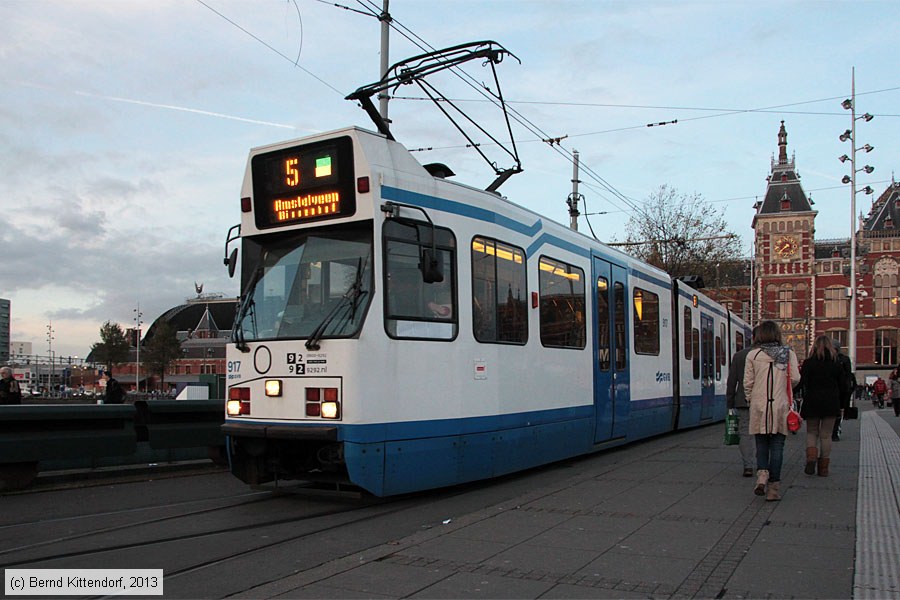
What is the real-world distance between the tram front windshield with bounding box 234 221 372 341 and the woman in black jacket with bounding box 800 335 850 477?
578cm

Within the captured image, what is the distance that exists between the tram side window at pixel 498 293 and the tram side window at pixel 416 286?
0.45m

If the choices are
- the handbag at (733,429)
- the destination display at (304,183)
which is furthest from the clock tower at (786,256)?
the destination display at (304,183)

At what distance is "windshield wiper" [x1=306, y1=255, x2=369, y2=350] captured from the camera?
751 cm

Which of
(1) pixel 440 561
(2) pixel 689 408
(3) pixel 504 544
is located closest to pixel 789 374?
(3) pixel 504 544

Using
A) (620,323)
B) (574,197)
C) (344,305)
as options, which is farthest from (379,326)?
(574,197)

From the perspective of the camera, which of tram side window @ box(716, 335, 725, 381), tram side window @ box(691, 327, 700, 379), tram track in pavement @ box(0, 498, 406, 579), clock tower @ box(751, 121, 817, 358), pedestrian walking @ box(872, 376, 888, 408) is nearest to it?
tram track in pavement @ box(0, 498, 406, 579)

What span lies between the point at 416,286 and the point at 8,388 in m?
8.74

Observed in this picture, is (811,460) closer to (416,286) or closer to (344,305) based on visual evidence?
(416,286)

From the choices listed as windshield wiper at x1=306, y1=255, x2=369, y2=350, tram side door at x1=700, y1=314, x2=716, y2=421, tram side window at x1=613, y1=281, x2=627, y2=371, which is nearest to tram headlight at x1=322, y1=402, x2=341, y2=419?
windshield wiper at x1=306, y1=255, x2=369, y2=350

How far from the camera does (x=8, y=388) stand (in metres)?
13.0

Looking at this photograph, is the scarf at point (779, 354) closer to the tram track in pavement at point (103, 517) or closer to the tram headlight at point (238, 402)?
the tram headlight at point (238, 402)

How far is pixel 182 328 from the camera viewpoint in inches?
5531

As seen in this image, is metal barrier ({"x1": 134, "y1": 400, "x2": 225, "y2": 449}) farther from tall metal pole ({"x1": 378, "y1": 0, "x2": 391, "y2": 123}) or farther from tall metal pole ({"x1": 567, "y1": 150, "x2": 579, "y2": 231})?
tall metal pole ({"x1": 567, "y1": 150, "x2": 579, "y2": 231})

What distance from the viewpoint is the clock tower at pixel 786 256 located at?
83375 mm
